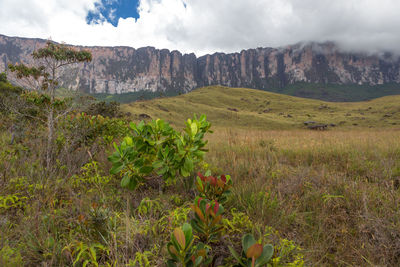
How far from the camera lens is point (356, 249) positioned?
168cm

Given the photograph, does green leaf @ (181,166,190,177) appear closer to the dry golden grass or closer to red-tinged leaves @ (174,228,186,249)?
the dry golden grass

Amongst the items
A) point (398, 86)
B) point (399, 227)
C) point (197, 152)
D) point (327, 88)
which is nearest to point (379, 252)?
point (399, 227)

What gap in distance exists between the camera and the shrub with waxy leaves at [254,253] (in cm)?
92

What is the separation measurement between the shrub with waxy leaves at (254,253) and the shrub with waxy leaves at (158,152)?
3.52 ft

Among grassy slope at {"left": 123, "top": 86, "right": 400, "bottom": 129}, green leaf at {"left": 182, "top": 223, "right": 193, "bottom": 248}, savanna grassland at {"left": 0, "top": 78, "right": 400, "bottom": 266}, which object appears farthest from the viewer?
grassy slope at {"left": 123, "top": 86, "right": 400, "bottom": 129}

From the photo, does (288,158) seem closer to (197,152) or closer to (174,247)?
(197,152)

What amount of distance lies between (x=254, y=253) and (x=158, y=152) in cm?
152

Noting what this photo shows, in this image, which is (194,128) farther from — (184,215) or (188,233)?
(188,233)

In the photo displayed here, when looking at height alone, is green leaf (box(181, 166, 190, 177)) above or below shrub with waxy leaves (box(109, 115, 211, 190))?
below

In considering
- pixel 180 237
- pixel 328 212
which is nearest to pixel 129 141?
pixel 180 237

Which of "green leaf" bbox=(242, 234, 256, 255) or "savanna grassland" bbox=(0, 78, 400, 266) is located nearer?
"green leaf" bbox=(242, 234, 256, 255)

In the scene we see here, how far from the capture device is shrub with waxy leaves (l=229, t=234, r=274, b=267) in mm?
918

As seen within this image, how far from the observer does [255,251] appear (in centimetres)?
92

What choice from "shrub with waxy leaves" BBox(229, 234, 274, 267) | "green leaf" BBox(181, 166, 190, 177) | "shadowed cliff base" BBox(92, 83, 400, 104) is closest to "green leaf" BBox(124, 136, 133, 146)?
"green leaf" BBox(181, 166, 190, 177)
